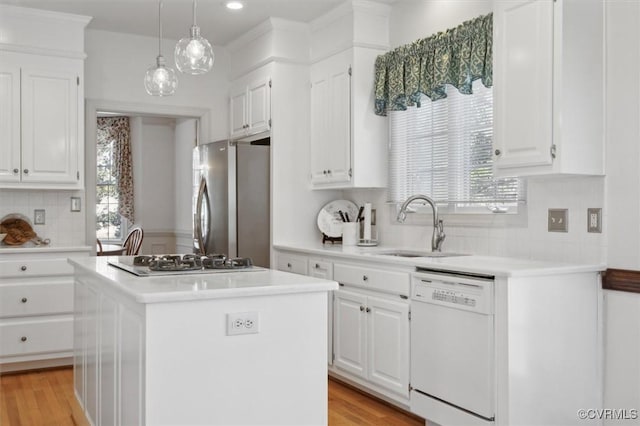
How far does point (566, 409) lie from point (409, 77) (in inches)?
88.3

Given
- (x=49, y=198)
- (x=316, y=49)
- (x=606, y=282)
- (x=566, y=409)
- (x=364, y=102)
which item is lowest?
(x=566, y=409)

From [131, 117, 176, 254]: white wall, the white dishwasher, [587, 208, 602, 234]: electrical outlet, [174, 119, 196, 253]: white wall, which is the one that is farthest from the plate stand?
[131, 117, 176, 254]: white wall

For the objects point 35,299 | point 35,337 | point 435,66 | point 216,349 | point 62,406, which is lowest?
point 62,406

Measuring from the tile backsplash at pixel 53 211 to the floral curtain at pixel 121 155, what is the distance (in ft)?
10.6

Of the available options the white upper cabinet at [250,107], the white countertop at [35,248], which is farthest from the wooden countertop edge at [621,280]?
the white countertop at [35,248]

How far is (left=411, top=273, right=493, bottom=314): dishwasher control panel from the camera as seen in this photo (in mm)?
2801

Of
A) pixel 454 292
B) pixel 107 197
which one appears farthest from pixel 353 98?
pixel 107 197

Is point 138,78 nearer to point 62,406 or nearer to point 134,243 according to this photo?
point 134,243

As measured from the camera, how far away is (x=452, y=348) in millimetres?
3006

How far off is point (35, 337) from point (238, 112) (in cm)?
245

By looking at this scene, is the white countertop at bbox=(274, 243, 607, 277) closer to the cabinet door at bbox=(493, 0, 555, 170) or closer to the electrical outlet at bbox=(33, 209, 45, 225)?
the cabinet door at bbox=(493, 0, 555, 170)

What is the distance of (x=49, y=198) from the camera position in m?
4.92

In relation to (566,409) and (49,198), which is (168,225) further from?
(566,409)

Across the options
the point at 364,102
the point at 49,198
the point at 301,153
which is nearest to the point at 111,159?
the point at 49,198
